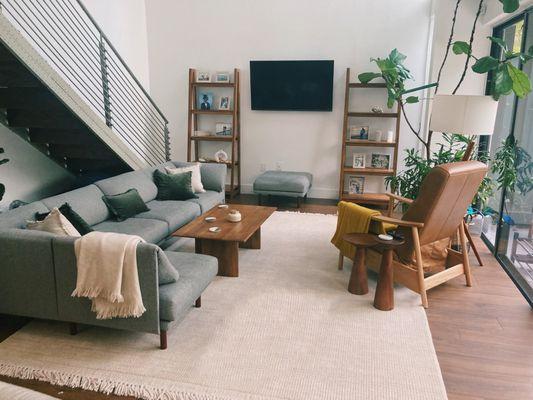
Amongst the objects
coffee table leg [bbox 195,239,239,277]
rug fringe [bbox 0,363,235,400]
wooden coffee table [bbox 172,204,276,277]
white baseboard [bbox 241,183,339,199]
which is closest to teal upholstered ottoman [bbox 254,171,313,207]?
white baseboard [bbox 241,183,339,199]

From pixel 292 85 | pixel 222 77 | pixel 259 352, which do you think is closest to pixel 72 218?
pixel 259 352

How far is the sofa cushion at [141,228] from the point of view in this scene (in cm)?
369

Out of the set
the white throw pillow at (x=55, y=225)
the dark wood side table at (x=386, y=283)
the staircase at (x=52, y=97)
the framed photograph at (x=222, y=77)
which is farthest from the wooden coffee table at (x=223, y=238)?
the framed photograph at (x=222, y=77)

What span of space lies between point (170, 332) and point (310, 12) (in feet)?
16.3

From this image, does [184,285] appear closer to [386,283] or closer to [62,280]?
[62,280]

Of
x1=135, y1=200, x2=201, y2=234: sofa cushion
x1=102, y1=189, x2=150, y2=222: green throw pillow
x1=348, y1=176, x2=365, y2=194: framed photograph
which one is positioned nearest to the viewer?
x1=102, y1=189, x2=150, y2=222: green throw pillow

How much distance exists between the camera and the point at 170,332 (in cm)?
282

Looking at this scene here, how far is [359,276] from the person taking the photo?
338cm

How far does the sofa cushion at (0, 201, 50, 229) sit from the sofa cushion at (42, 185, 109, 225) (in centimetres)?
20

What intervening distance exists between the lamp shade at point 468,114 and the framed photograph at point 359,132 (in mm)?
2557

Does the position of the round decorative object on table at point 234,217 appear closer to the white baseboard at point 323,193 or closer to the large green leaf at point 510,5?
the white baseboard at point 323,193

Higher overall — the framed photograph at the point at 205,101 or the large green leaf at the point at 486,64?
the large green leaf at the point at 486,64

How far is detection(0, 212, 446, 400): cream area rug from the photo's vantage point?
90.9 inches

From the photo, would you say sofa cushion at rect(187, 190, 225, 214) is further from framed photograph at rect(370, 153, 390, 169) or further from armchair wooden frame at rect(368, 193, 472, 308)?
framed photograph at rect(370, 153, 390, 169)
